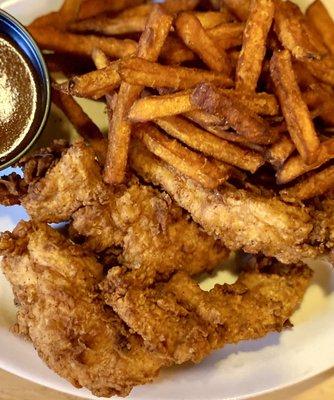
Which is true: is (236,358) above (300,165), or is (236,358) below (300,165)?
below

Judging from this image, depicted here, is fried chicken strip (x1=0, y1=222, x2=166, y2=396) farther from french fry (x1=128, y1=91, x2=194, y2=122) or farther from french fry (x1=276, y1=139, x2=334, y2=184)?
french fry (x1=276, y1=139, x2=334, y2=184)

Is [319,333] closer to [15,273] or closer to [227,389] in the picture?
[227,389]

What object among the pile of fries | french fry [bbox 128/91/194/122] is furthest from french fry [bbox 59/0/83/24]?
french fry [bbox 128/91/194/122]

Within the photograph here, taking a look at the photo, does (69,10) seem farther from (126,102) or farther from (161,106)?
(161,106)

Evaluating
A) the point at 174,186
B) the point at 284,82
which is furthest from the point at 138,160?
the point at 284,82

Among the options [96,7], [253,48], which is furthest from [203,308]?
[96,7]

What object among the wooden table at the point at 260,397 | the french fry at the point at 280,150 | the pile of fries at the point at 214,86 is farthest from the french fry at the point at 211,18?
the wooden table at the point at 260,397
